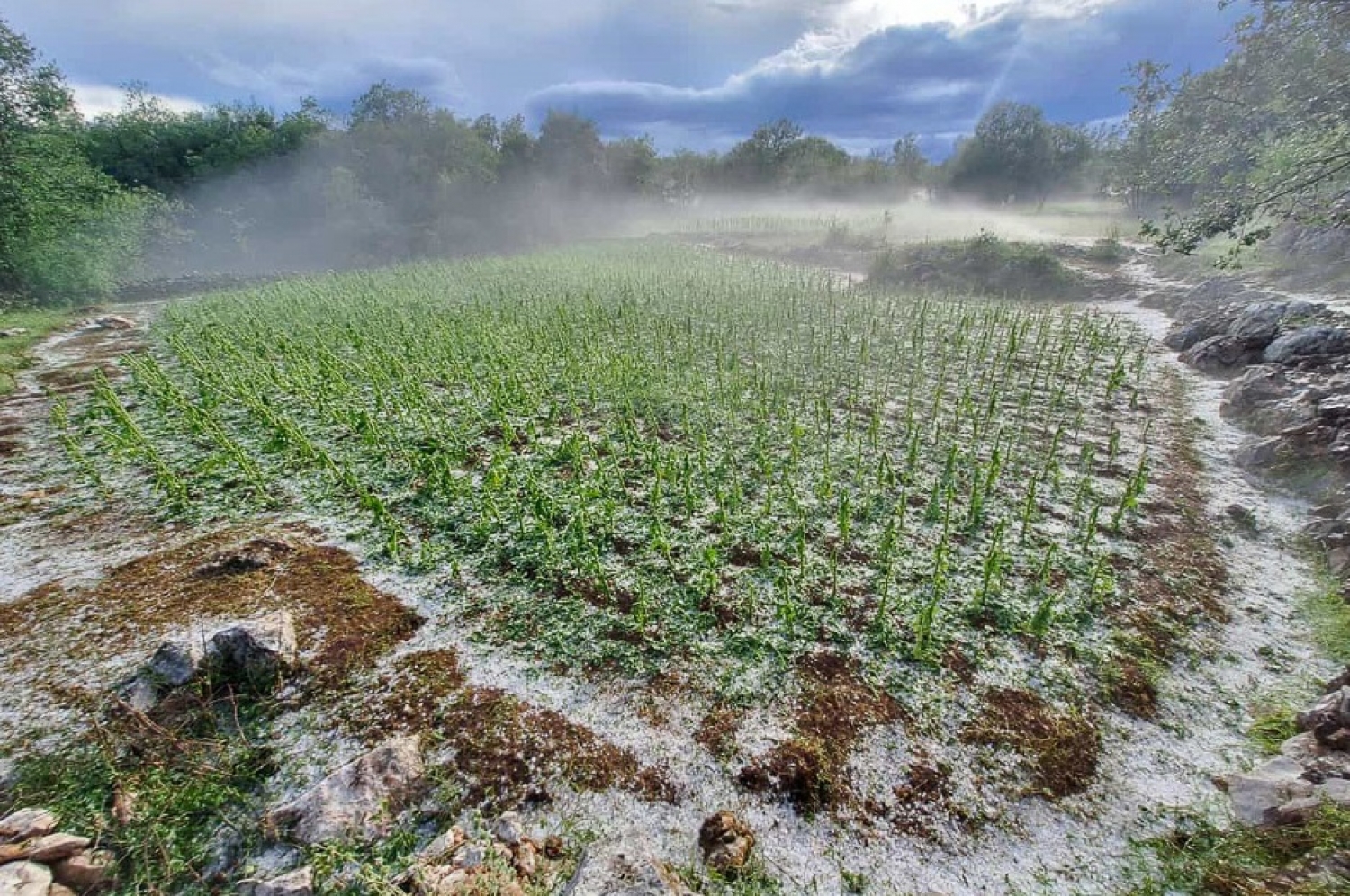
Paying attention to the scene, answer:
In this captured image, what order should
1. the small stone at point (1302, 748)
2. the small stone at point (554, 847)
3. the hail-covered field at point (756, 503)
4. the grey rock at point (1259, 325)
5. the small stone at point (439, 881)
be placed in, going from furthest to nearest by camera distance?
the grey rock at point (1259, 325) → the hail-covered field at point (756, 503) → the small stone at point (1302, 748) → the small stone at point (554, 847) → the small stone at point (439, 881)

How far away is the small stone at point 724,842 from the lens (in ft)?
10.2

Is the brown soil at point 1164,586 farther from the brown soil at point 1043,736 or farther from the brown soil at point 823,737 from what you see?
the brown soil at point 823,737

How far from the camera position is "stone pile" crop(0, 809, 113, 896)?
2.77 meters

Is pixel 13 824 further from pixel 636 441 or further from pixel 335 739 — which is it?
pixel 636 441

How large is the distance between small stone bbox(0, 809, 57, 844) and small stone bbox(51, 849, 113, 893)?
0.30 metres

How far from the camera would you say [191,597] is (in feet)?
16.9

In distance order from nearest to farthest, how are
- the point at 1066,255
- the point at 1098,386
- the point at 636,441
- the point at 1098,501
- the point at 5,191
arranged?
the point at 1098,501, the point at 636,441, the point at 1098,386, the point at 5,191, the point at 1066,255

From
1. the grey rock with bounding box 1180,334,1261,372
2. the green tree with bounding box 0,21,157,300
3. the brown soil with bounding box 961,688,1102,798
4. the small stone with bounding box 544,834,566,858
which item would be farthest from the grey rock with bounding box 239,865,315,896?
the green tree with bounding box 0,21,157,300

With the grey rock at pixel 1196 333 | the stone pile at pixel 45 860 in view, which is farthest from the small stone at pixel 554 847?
the grey rock at pixel 1196 333

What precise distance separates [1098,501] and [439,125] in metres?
51.5

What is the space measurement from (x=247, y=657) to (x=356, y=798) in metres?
1.64

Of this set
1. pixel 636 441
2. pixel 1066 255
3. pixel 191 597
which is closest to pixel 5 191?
pixel 191 597

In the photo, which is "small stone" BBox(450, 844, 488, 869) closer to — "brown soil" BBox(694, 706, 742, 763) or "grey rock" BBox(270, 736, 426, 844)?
"grey rock" BBox(270, 736, 426, 844)

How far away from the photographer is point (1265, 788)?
3.30 m
